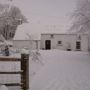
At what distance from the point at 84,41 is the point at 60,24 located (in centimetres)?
678

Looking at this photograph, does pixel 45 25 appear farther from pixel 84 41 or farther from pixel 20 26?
pixel 84 41

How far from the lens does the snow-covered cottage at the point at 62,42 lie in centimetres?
3519

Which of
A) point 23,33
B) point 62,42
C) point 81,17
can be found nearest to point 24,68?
point 81,17

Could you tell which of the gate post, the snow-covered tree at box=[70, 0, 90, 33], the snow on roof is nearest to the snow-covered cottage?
the snow on roof

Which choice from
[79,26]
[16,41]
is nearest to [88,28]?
[79,26]

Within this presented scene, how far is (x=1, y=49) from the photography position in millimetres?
19078

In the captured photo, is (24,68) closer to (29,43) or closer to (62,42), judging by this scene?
(29,43)

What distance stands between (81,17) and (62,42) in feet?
58.6

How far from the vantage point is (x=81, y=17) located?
1823 centimetres

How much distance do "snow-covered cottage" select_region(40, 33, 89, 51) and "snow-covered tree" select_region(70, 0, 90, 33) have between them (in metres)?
16.0

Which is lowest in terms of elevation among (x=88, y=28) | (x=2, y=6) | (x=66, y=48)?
(x=66, y=48)

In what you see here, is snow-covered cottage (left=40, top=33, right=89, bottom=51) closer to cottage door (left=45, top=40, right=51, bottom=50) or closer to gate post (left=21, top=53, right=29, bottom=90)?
cottage door (left=45, top=40, right=51, bottom=50)

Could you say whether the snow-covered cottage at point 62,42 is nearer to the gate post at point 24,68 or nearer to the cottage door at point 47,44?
the cottage door at point 47,44

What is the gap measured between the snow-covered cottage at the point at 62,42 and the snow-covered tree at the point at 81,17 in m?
16.0
